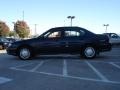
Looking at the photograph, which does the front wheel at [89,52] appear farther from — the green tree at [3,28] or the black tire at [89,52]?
the green tree at [3,28]

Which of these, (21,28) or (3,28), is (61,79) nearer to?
(3,28)

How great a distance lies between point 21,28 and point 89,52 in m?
65.4

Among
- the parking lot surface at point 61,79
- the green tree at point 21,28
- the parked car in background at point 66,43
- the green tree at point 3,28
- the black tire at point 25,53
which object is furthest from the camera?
the green tree at point 21,28

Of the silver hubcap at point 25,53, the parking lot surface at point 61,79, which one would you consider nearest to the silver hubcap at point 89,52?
the silver hubcap at point 25,53

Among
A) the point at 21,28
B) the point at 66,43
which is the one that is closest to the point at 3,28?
the point at 21,28

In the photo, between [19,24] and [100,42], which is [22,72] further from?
[19,24]

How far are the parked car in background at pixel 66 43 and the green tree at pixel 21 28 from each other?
64710mm

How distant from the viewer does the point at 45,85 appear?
26.2ft

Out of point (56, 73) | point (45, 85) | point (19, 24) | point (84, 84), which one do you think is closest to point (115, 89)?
point (84, 84)

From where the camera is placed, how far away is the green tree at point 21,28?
79.7 m

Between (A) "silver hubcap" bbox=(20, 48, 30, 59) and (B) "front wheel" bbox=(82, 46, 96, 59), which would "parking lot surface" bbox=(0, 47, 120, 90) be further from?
(A) "silver hubcap" bbox=(20, 48, 30, 59)

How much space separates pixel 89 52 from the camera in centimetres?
1492

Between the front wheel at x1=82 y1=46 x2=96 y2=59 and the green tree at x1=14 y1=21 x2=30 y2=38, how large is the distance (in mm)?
65257

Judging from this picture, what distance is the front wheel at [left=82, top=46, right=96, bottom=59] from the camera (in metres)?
14.9
